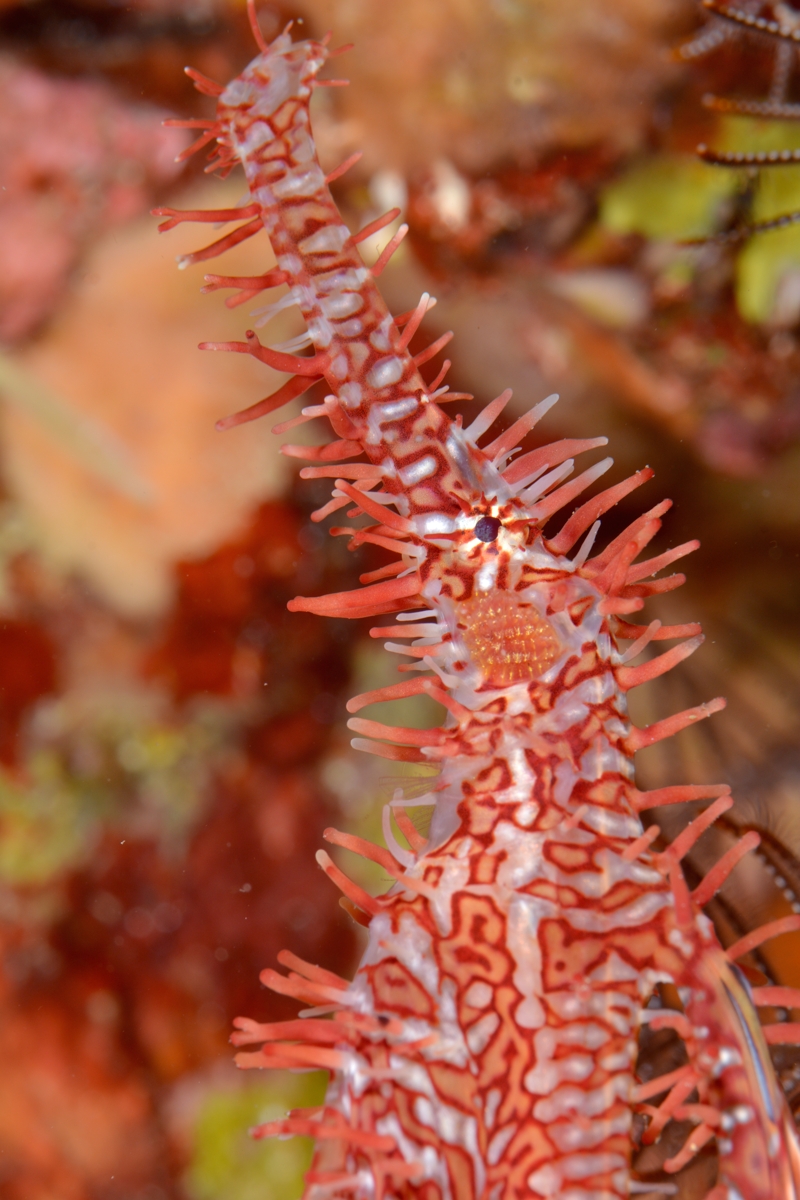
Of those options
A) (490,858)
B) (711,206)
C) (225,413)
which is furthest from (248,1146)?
(711,206)

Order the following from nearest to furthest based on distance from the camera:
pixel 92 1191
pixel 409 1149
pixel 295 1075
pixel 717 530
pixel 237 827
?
pixel 409 1149 → pixel 717 530 → pixel 295 1075 → pixel 92 1191 → pixel 237 827

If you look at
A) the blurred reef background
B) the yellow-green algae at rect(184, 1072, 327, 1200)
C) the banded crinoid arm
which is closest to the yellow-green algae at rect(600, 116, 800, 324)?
the blurred reef background

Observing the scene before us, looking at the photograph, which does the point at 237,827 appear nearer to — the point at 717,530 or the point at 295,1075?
the point at 295,1075

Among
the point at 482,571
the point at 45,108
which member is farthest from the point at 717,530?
the point at 45,108

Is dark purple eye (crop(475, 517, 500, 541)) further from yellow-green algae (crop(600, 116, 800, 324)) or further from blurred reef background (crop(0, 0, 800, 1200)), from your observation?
yellow-green algae (crop(600, 116, 800, 324))

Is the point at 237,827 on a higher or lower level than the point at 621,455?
lower

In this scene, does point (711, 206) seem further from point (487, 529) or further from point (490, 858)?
point (490, 858)

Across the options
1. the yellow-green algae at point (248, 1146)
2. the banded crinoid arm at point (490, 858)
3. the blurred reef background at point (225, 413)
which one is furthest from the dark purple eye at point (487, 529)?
the yellow-green algae at point (248, 1146)
